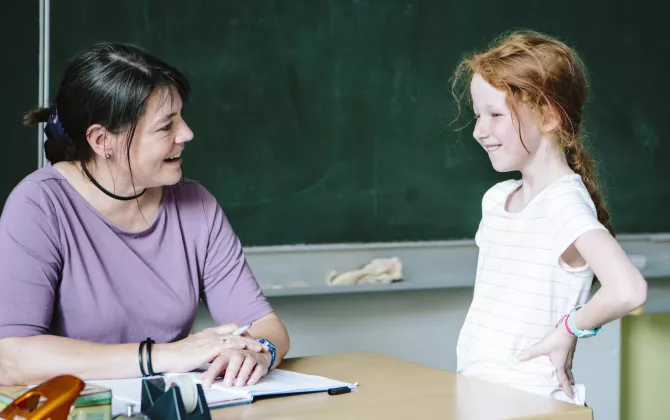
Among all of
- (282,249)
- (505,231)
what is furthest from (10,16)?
(505,231)

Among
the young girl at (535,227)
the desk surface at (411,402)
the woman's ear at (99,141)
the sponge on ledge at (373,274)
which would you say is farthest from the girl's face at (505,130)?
the sponge on ledge at (373,274)

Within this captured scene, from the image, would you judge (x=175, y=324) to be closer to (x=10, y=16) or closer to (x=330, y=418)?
(x=330, y=418)

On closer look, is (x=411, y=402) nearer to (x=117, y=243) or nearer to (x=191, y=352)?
(x=191, y=352)

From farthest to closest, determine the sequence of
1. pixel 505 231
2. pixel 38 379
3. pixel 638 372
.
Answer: pixel 638 372 → pixel 505 231 → pixel 38 379

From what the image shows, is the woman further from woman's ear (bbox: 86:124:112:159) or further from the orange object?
the orange object

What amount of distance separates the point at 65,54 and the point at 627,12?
195cm

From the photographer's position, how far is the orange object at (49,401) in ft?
3.06

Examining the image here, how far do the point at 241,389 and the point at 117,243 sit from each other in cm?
50

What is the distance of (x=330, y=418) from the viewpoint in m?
1.24

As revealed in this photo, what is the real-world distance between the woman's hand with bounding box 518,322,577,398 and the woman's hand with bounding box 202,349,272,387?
19.1 inches

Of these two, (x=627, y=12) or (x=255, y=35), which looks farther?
(x=627, y=12)

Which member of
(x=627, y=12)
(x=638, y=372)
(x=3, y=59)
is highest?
(x=627, y=12)

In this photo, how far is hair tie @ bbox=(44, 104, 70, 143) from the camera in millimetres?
1764

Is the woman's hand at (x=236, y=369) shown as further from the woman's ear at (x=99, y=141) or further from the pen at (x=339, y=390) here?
the woman's ear at (x=99, y=141)
